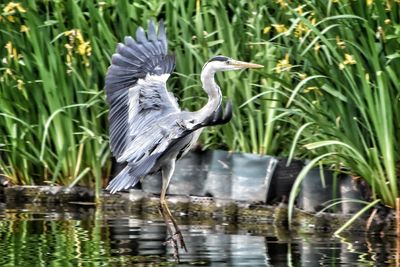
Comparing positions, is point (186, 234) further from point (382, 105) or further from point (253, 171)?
point (382, 105)

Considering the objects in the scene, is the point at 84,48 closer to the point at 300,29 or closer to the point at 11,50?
the point at 11,50

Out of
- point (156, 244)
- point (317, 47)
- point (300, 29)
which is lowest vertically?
point (156, 244)

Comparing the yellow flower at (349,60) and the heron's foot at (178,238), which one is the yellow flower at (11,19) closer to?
the heron's foot at (178,238)

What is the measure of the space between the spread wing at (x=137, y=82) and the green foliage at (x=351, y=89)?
91cm

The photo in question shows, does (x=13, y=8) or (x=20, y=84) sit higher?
(x=13, y=8)

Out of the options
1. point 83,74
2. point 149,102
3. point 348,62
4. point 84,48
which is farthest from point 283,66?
point 83,74

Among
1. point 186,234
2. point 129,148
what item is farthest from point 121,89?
point 186,234

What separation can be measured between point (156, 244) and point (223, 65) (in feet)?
4.68

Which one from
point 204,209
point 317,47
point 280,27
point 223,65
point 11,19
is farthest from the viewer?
point 11,19

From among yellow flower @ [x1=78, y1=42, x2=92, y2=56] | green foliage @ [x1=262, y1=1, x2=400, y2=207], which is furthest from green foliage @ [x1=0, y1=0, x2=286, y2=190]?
green foliage @ [x1=262, y1=1, x2=400, y2=207]

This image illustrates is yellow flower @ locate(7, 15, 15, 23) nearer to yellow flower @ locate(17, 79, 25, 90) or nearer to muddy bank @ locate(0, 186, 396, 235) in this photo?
yellow flower @ locate(17, 79, 25, 90)

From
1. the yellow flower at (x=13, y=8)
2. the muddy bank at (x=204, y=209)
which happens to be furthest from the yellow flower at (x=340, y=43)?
the yellow flower at (x=13, y=8)

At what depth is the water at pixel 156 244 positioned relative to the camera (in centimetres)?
720

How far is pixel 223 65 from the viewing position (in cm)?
844
